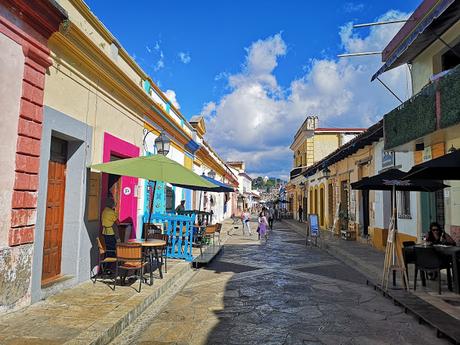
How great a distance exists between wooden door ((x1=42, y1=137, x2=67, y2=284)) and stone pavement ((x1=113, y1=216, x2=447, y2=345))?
1778mm

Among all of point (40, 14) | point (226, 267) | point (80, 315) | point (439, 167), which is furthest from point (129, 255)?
point (439, 167)

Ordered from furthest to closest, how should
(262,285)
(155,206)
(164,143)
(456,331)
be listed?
(155,206) → (164,143) → (262,285) → (456,331)

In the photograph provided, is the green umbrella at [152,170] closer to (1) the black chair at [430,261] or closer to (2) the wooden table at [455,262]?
(1) the black chair at [430,261]

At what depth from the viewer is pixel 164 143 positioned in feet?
29.3

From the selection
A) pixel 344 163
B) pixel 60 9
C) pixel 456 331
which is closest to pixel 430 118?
pixel 456 331

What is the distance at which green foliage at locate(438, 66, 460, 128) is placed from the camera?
6.82 m

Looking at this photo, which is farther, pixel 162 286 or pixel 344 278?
pixel 344 278

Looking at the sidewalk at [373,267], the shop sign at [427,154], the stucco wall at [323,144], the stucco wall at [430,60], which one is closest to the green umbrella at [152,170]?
the sidewalk at [373,267]

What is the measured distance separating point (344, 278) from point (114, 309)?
5258 millimetres

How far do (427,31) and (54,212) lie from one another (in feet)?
27.9

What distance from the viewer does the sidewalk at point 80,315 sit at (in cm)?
386

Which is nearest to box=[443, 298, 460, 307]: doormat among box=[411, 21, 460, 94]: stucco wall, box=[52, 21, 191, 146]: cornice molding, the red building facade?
box=[411, 21, 460, 94]: stucco wall

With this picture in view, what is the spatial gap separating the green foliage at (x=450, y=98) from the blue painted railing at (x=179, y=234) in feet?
19.3

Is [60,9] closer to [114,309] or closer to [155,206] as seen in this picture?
[114,309]
